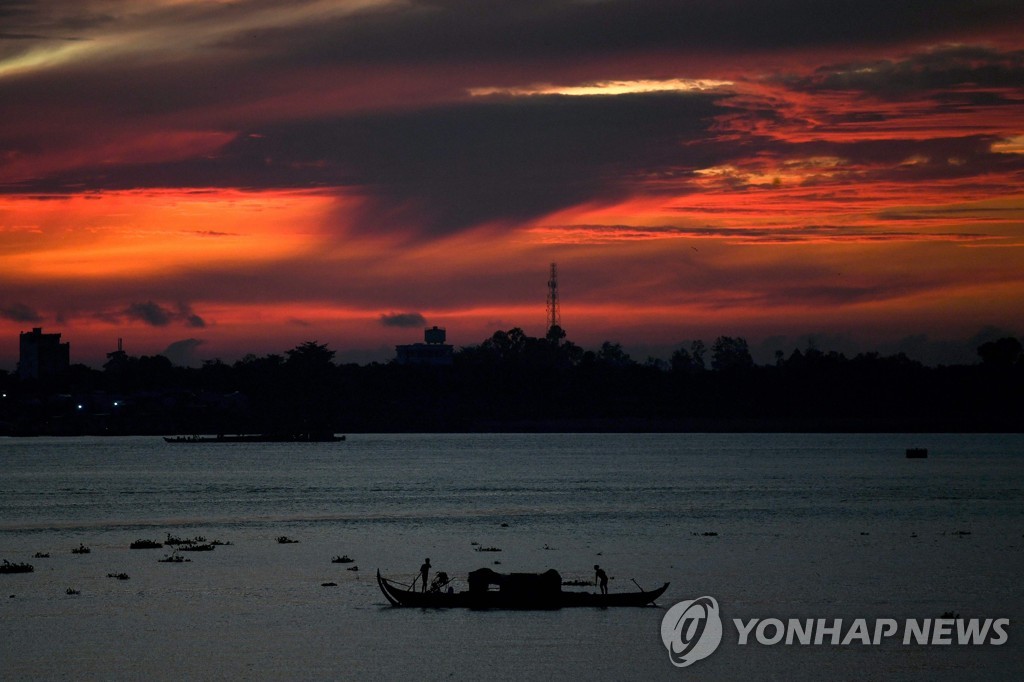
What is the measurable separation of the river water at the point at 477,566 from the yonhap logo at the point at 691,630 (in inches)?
24.9

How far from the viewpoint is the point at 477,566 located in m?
72.1

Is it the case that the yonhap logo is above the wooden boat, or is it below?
below

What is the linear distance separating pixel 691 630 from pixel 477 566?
70.2 feet

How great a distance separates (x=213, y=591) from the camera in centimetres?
6366

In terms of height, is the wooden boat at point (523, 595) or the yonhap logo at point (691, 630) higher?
the wooden boat at point (523, 595)

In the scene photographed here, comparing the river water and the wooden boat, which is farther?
the wooden boat

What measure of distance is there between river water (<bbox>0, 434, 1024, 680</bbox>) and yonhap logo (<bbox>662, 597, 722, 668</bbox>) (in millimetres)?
634

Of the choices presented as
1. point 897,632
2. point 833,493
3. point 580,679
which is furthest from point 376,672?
point 833,493

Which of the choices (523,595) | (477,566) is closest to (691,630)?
(523,595)

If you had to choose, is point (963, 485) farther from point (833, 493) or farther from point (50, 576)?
point (50, 576)

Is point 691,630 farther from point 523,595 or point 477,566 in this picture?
point 477,566

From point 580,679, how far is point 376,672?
7.09 metres

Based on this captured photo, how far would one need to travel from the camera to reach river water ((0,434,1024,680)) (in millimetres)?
47062

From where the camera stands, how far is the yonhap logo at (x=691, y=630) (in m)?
49.1
